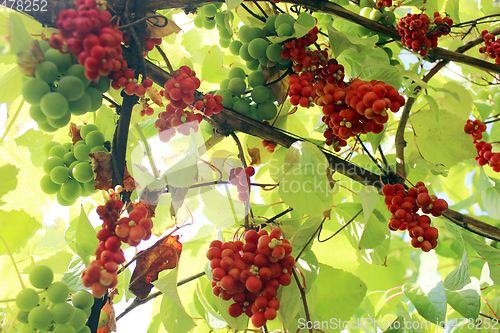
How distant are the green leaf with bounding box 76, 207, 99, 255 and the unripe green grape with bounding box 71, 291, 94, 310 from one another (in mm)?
62

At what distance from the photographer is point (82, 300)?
43 centimetres

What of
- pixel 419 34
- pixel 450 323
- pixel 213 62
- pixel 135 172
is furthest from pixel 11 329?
pixel 450 323

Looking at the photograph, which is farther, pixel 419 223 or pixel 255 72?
pixel 255 72

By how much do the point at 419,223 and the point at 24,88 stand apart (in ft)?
2.21

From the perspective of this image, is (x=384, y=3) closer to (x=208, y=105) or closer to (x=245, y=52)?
Answer: (x=245, y=52)

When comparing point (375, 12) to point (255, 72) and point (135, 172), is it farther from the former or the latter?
point (135, 172)

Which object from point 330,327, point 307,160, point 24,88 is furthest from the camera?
point 330,327

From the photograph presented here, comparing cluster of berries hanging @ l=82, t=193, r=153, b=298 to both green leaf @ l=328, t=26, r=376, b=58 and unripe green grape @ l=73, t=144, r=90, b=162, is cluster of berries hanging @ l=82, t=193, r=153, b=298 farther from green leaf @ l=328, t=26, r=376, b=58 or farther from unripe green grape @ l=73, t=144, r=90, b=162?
green leaf @ l=328, t=26, r=376, b=58

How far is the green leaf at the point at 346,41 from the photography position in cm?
60

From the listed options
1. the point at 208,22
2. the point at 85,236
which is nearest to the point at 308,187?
the point at 85,236

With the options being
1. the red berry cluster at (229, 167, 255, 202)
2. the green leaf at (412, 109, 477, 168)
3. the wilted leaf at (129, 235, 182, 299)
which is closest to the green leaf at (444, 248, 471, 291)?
the green leaf at (412, 109, 477, 168)

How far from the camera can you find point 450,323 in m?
0.98

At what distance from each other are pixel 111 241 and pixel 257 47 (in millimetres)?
482

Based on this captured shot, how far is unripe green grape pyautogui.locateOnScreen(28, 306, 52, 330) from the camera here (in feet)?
1.27
